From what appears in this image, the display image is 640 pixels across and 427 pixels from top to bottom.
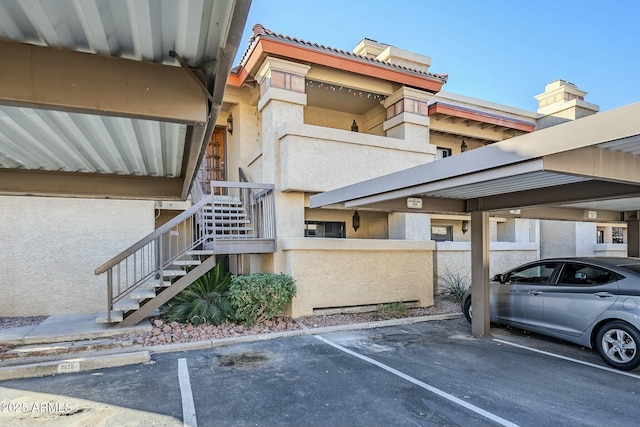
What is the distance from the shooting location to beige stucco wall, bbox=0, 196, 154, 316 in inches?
318

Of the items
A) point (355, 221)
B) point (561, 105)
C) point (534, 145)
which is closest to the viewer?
point (534, 145)

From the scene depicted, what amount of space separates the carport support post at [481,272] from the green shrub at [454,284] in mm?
3388

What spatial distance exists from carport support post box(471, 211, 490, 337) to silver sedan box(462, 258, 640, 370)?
60 centimetres

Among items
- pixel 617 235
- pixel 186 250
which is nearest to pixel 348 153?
pixel 186 250

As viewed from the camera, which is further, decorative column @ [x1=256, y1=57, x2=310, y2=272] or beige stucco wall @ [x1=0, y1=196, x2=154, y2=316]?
decorative column @ [x1=256, y1=57, x2=310, y2=272]

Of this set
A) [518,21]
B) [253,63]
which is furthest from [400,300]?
[518,21]

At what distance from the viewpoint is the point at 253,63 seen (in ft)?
29.7

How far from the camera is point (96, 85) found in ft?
8.71

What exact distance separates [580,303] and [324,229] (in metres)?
6.46

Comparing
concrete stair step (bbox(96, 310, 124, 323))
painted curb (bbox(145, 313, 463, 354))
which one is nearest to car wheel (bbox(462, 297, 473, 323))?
painted curb (bbox(145, 313, 463, 354))

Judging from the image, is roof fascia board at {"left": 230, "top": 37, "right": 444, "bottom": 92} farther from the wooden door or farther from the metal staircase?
the wooden door

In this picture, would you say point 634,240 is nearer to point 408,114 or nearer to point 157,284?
point 408,114

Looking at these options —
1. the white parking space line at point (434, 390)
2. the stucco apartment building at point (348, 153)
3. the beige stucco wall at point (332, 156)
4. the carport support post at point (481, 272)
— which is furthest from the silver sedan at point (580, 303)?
the beige stucco wall at point (332, 156)

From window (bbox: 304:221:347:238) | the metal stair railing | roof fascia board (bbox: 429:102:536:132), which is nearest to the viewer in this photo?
the metal stair railing
